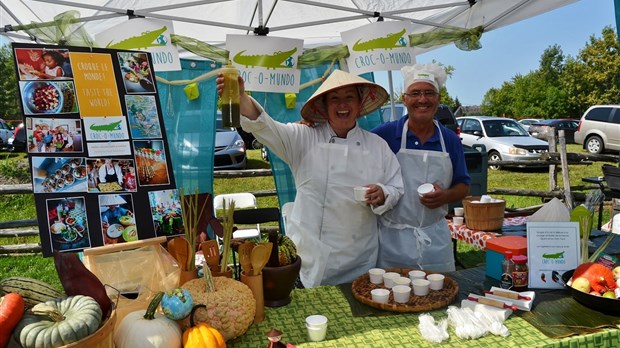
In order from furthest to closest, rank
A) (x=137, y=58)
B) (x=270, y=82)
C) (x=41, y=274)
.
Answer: (x=41, y=274) < (x=270, y=82) < (x=137, y=58)

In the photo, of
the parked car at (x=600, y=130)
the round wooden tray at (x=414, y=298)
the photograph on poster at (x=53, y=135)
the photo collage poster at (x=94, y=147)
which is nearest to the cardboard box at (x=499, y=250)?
the round wooden tray at (x=414, y=298)

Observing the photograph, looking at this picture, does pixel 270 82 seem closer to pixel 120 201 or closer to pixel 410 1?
pixel 410 1

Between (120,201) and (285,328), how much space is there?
0.85 meters

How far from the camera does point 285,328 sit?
1.61 metres

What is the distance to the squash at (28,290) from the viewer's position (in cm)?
130

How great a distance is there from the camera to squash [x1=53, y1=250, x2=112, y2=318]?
1.35 m

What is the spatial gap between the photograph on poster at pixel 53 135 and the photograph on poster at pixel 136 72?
0.92 ft

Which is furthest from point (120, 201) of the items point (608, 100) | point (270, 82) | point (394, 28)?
point (608, 100)

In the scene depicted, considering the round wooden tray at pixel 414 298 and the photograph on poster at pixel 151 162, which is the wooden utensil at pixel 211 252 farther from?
the round wooden tray at pixel 414 298

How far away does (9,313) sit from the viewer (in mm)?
1160

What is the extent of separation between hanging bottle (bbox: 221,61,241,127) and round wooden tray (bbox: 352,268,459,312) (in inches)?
36.5

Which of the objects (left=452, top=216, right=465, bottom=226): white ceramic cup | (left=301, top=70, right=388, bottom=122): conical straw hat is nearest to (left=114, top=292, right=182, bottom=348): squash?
(left=301, top=70, right=388, bottom=122): conical straw hat

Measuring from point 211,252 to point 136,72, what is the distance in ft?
2.87

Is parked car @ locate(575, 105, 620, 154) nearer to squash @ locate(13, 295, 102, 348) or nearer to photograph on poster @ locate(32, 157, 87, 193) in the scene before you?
photograph on poster @ locate(32, 157, 87, 193)
